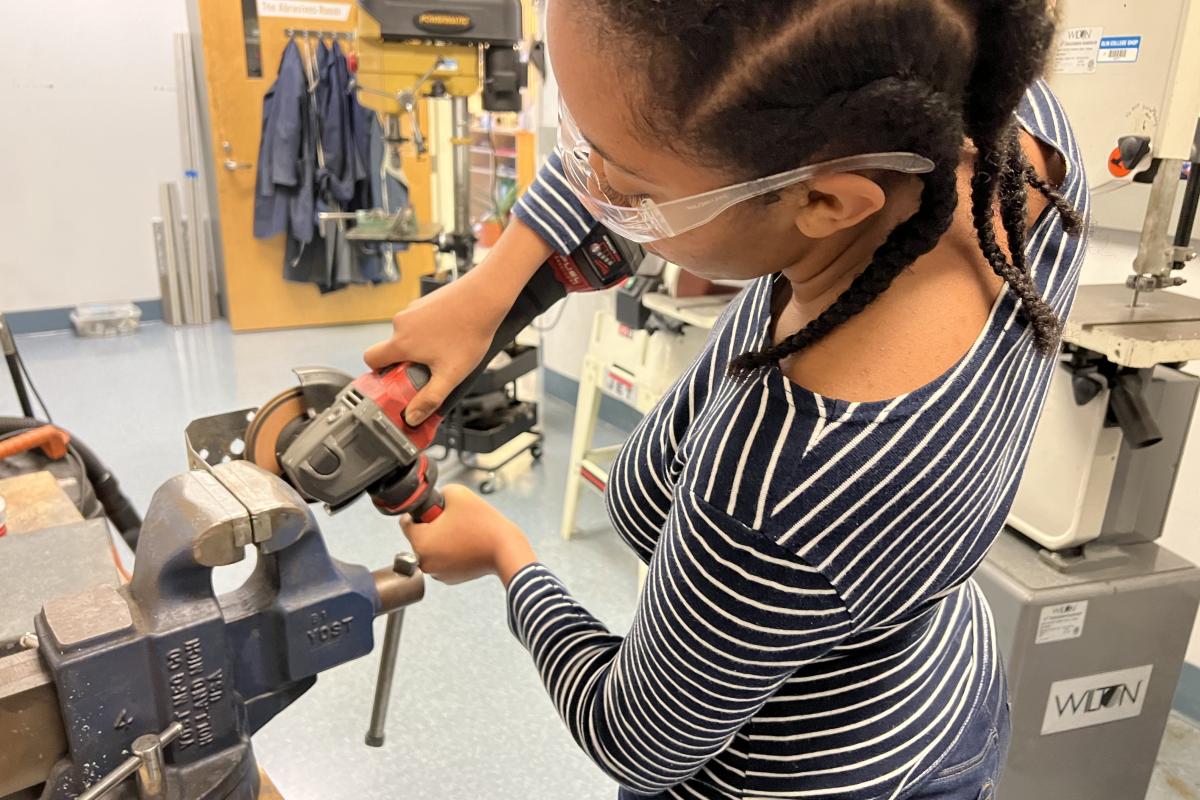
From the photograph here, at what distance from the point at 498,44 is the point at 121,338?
3029mm

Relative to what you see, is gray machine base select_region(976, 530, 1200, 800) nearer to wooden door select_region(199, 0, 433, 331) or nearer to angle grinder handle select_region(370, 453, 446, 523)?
angle grinder handle select_region(370, 453, 446, 523)

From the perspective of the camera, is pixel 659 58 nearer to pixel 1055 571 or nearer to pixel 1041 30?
pixel 1041 30

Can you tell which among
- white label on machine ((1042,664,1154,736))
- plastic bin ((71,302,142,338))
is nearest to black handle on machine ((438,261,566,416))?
white label on machine ((1042,664,1154,736))

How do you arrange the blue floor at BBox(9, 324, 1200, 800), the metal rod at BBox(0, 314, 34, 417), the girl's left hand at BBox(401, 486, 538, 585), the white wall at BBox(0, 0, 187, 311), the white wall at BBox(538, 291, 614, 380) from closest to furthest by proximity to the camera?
the girl's left hand at BBox(401, 486, 538, 585)
the metal rod at BBox(0, 314, 34, 417)
the blue floor at BBox(9, 324, 1200, 800)
the white wall at BBox(538, 291, 614, 380)
the white wall at BBox(0, 0, 187, 311)

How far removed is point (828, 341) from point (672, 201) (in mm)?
131

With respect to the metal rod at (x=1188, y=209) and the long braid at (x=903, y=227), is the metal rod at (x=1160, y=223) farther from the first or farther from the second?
the long braid at (x=903, y=227)

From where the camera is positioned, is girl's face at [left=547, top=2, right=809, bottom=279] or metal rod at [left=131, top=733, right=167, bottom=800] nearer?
girl's face at [left=547, top=2, right=809, bottom=279]

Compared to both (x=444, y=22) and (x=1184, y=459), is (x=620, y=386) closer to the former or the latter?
(x=444, y=22)

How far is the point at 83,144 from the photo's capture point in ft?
14.7

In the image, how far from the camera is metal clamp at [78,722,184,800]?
596 millimetres

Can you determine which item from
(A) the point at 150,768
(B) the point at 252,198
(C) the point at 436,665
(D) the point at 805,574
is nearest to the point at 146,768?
(A) the point at 150,768

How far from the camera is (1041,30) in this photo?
0.49m

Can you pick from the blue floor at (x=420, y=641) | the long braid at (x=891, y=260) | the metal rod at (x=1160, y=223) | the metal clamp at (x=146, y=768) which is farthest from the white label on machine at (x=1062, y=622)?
the metal clamp at (x=146, y=768)

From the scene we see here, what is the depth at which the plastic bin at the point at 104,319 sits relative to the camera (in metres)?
4.53
